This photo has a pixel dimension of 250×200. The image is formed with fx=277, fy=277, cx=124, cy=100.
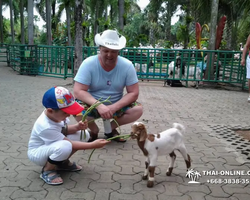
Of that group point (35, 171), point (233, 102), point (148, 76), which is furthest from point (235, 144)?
point (148, 76)

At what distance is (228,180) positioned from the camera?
8.80ft

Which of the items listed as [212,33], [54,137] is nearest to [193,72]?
[212,33]

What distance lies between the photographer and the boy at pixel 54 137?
236cm

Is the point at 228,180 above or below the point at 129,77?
below

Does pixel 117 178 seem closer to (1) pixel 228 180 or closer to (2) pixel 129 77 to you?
(1) pixel 228 180

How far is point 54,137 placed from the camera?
245 centimetres

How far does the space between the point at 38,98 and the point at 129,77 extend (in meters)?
4.18

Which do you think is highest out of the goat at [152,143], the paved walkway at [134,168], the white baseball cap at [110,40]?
the white baseball cap at [110,40]

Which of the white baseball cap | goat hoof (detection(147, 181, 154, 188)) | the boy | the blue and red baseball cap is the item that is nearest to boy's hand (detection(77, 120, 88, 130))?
the boy

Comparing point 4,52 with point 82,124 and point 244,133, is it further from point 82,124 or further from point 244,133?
point 82,124

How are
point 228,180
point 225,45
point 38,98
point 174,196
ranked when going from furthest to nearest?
point 225,45, point 38,98, point 228,180, point 174,196

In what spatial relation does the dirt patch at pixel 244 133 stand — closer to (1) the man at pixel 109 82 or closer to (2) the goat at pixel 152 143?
(1) the man at pixel 109 82

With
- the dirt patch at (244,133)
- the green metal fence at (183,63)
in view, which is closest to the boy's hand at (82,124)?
the dirt patch at (244,133)

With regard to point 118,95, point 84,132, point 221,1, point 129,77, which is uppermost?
point 221,1
